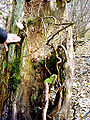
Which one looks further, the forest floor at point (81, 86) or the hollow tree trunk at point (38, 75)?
the forest floor at point (81, 86)

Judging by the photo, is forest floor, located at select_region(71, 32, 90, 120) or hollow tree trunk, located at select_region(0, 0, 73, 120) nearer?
hollow tree trunk, located at select_region(0, 0, 73, 120)

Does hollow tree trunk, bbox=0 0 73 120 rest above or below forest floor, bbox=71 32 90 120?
above

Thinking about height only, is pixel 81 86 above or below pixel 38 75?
below

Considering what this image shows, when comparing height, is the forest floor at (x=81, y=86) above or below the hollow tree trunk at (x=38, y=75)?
below

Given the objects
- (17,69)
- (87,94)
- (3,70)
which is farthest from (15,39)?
(87,94)

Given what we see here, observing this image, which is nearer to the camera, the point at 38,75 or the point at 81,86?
the point at 38,75

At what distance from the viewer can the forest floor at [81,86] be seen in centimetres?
309

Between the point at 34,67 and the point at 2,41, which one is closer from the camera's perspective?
the point at 2,41

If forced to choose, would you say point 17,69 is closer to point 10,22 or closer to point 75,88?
point 10,22

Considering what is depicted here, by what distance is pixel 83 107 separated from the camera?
3.18m

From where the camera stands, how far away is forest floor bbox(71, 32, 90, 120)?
A: 3086mm

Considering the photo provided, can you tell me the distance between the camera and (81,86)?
3986 millimetres

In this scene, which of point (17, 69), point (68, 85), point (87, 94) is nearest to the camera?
point (68, 85)

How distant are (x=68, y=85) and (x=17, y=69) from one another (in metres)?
1.03
